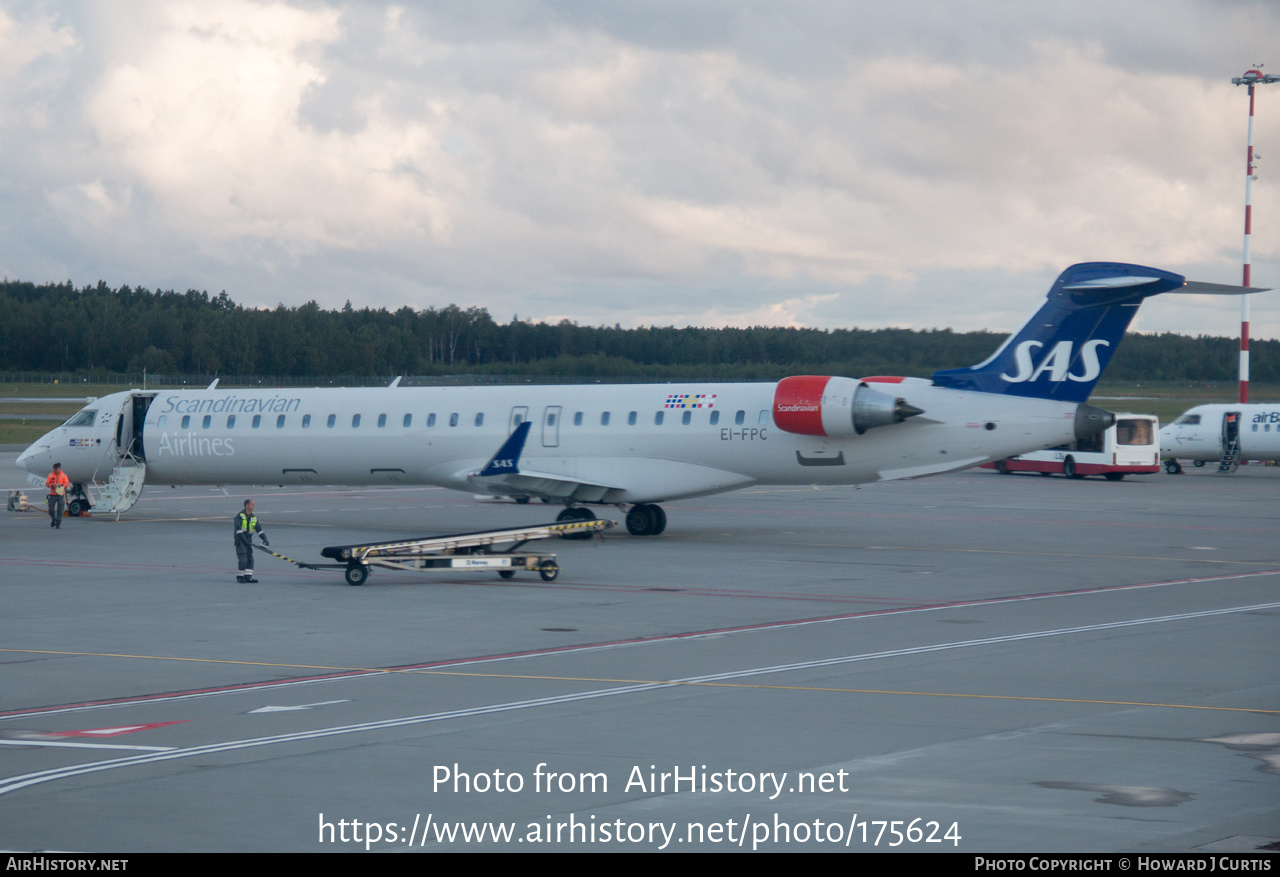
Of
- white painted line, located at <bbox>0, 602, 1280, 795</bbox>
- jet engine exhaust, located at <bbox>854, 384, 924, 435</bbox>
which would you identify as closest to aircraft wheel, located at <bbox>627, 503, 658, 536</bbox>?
jet engine exhaust, located at <bbox>854, 384, 924, 435</bbox>

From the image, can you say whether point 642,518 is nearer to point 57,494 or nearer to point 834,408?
point 834,408

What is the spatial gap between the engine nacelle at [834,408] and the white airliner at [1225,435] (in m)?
37.0

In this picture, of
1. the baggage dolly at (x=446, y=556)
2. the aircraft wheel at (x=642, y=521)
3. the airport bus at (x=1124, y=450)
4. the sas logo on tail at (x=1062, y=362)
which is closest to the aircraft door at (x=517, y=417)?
the aircraft wheel at (x=642, y=521)

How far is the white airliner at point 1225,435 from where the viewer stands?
2395 inches

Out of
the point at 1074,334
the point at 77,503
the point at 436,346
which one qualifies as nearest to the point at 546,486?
the point at 1074,334

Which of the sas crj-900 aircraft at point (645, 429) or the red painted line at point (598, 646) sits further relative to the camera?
the sas crj-900 aircraft at point (645, 429)

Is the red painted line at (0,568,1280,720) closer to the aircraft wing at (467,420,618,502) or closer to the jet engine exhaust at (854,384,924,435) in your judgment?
the jet engine exhaust at (854,384,924,435)

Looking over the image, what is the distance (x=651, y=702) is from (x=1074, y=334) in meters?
19.7

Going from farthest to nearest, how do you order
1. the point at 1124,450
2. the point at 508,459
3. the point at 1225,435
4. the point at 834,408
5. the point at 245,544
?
the point at 1225,435 < the point at 1124,450 < the point at 508,459 < the point at 834,408 < the point at 245,544

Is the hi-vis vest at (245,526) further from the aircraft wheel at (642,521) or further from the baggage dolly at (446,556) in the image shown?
the aircraft wheel at (642,521)

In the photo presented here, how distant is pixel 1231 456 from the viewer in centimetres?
6162

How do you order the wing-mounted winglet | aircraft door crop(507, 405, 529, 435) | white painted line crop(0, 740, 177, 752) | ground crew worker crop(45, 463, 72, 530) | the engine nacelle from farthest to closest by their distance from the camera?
ground crew worker crop(45, 463, 72, 530) < aircraft door crop(507, 405, 529, 435) < the wing-mounted winglet < the engine nacelle < white painted line crop(0, 740, 177, 752)

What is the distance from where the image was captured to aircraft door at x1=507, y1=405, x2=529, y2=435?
110 ft

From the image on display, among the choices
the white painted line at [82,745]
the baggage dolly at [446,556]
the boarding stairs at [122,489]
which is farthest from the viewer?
the boarding stairs at [122,489]
